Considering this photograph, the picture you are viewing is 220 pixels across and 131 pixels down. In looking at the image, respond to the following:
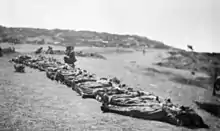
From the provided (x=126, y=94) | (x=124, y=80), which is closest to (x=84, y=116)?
(x=126, y=94)

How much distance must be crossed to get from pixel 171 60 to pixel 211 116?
26929 millimetres

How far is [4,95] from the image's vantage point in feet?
42.4

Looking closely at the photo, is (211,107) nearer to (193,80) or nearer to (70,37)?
(193,80)

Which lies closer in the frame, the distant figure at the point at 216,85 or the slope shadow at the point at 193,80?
the distant figure at the point at 216,85

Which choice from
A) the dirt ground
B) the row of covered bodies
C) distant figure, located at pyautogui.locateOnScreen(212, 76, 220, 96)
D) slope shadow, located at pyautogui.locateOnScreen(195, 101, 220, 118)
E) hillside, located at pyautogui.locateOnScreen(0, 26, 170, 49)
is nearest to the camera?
the dirt ground

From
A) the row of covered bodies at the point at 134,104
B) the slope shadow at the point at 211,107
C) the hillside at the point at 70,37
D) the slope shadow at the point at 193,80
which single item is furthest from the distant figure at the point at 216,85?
the hillside at the point at 70,37

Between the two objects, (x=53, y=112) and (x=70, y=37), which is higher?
(x=70, y=37)

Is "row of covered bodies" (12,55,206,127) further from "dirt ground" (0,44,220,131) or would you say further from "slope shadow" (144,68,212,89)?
"slope shadow" (144,68,212,89)

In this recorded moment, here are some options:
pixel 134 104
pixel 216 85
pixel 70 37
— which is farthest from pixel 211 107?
pixel 70 37

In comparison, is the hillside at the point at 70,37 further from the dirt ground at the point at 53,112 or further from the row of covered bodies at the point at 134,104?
the dirt ground at the point at 53,112

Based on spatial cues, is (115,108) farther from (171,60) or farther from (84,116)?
(171,60)

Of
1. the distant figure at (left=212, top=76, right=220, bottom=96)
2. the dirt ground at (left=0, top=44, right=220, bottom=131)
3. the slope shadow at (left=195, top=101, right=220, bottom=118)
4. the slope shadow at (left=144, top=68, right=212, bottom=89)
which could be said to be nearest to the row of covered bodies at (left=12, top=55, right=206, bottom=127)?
the dirt ground at (left=0, top=44, right=220, bottom=131)

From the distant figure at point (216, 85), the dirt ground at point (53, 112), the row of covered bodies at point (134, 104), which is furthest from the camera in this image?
the distant figure at point (216, 85)

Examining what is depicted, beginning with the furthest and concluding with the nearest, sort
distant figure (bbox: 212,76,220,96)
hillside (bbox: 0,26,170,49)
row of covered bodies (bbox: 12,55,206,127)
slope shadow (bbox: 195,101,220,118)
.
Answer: hillside (bbox: 0,26,170,49)
distant figure (bbox: 212,76,220,96)
slope shadow (bbox: 195,101,220,118)
row of covered bodies (bbox: 12,55,206,127)
